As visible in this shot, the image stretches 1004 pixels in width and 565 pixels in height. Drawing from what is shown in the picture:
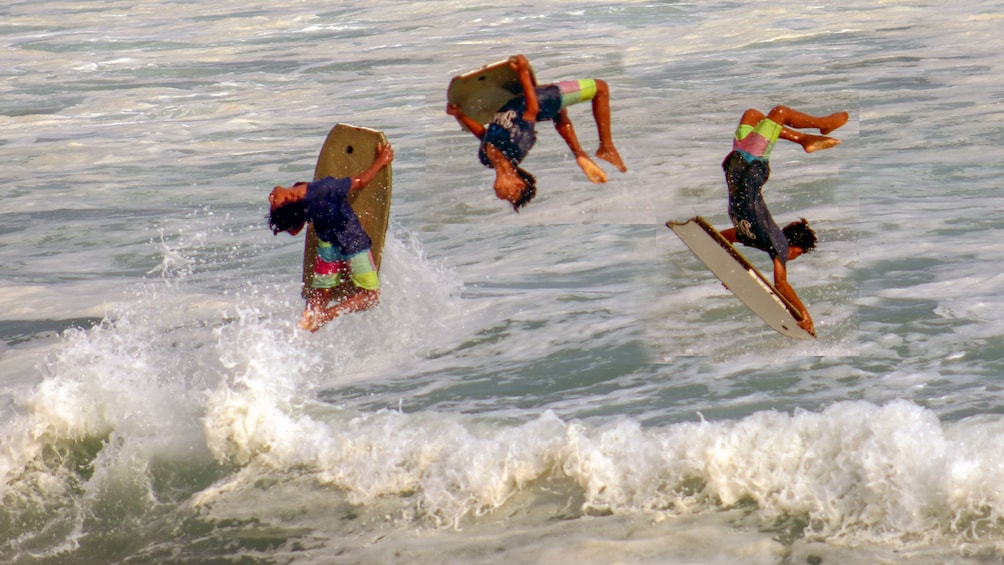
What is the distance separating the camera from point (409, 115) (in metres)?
15.6

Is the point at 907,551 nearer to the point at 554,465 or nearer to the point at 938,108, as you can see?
the point at 554,465

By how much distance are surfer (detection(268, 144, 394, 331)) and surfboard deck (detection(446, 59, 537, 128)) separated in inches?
50.9

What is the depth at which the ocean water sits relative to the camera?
4133 millimetres

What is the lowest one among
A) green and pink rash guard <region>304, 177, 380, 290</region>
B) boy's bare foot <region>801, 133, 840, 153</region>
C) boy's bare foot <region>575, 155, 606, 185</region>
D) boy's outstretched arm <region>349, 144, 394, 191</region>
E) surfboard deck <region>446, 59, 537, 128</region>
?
green and pink rash guard <region>304, 177, 380, 290</region>

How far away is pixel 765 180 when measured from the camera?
3.69 metres

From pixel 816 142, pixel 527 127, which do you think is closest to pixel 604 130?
pixel 527 127

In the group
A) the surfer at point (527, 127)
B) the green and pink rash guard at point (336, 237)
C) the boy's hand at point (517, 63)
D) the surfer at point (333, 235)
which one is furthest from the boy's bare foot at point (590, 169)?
the green and pink rash guard at point (336, 237)

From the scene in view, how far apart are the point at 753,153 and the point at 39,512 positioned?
5686 millimetres

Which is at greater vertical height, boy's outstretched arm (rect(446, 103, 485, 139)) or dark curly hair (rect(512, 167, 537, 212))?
boy's outstretched arm (rect(446, 103, 485, 139))

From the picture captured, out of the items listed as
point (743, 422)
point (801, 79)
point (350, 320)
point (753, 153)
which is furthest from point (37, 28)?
point (753, 153)

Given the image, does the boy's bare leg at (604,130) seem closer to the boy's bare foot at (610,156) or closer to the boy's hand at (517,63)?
the boy's bare foot at (610,156)

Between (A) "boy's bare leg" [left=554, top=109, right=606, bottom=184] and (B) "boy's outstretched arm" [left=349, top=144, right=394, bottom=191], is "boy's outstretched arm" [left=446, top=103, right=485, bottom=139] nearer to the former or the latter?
(A) "boy's bare leg" [left=554, top=109, right=606, bottom=184]

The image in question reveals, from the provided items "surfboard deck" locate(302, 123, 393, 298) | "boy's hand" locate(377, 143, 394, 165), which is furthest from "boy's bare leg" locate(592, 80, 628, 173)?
"surfboard deck" locate(302, 123, 393, 298)

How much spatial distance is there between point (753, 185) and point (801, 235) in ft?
0.79
